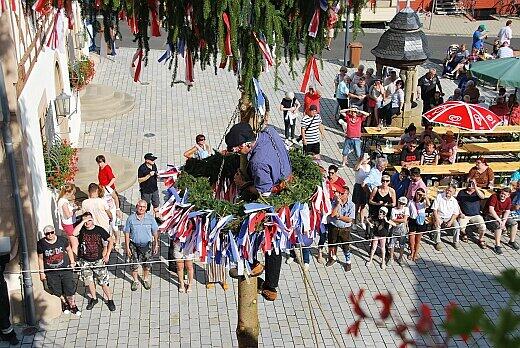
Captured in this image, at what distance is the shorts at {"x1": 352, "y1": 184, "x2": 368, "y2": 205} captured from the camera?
12.3 metres

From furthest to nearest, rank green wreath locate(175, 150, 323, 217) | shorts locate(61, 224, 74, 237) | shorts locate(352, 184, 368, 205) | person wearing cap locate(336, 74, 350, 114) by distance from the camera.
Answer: person wearing cap locate(336, 74, 350, 114) < shorts locate(352, 184, 368, 205) < shorts locate(61, 224, 74, 237) < green wreath locate(175, 150, 323, 217)

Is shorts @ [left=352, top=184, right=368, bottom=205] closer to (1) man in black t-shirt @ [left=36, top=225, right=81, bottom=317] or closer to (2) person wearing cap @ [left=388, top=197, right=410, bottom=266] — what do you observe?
(2) person wearing cap @ [left=388, top=197, right=410, bottom=266]

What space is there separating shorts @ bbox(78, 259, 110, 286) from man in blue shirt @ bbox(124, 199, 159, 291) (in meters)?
0.57

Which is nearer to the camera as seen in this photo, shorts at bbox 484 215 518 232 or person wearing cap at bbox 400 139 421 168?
shorts at bbox 484 215 518 232

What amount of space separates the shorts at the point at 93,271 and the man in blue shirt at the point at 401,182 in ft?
16.1

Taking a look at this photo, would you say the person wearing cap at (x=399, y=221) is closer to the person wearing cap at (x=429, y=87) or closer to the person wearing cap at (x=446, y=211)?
the person wearing cap at (x=446, y=211)

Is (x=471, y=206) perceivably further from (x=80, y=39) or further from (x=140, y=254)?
(x=80, y=39)

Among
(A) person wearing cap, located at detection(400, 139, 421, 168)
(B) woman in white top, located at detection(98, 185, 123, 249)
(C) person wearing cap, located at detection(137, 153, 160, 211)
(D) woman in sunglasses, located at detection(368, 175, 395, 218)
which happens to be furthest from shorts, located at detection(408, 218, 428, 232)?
(B) woman in white top, located at detection(98, 185, 123, 249)

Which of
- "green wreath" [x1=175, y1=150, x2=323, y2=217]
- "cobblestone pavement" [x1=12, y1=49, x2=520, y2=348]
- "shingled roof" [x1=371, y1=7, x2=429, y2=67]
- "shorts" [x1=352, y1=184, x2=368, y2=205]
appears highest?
"green wreath" [x1=175, y1=150, x2=323, y2=217]

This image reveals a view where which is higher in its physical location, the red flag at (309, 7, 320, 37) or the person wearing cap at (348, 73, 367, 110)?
the red flag at (309, 7, 320, 37)

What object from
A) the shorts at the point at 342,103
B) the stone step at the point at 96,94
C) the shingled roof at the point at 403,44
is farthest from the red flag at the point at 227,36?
the stone step at the point at 96,94

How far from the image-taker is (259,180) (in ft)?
17.6

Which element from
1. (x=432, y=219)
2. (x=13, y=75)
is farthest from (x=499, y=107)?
(x=13, y=75)

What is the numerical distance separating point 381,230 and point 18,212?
548 cm
